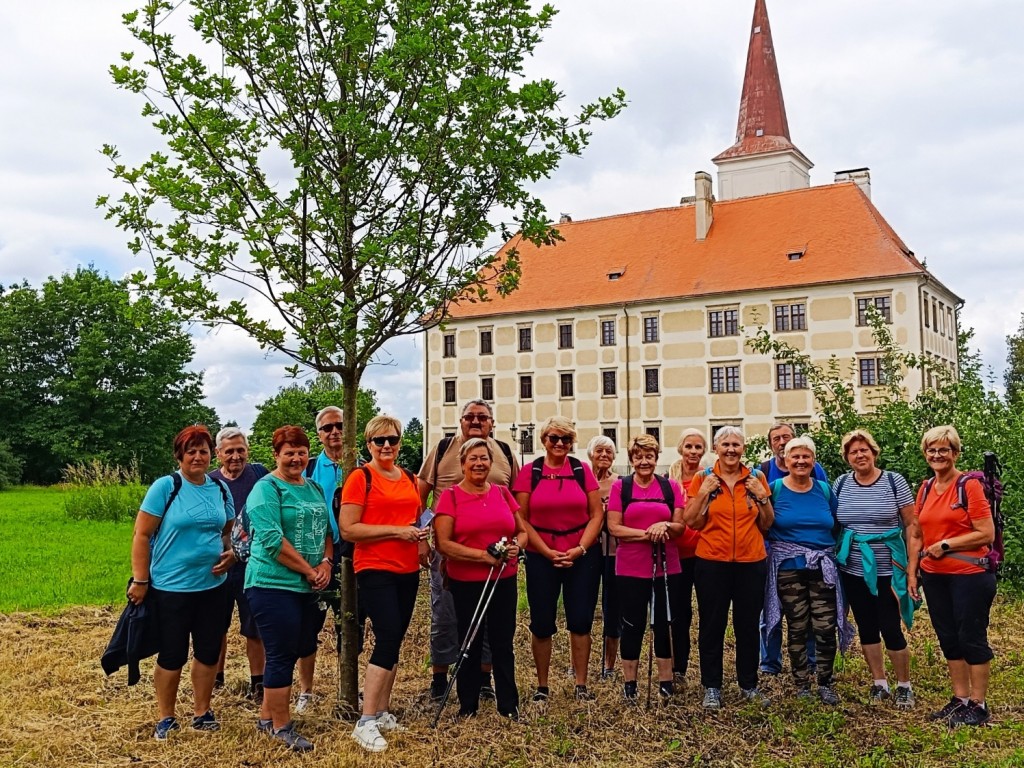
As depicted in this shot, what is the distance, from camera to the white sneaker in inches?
200

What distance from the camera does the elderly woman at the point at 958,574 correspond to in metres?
5.62

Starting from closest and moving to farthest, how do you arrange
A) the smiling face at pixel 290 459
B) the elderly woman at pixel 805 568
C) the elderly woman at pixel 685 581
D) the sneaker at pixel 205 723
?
the smiling face at pixel 290 459, the sneaker at pixel 205 723, the elderly woman at pixel 805 568, the elderly woman at pixel 685 581

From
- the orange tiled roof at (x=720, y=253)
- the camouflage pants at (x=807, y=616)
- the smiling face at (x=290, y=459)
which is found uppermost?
the orange tiled roof at (x=720, y=253)

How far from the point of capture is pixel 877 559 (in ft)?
20.0

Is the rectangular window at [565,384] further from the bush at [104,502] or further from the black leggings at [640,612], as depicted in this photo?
the black leggings at [640,612]

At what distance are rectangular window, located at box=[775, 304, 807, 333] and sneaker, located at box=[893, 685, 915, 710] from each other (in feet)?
109

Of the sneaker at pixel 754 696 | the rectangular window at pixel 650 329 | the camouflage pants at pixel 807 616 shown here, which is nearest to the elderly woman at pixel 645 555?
the sneaker at pixel 754 696

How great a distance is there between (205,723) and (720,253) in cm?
3833

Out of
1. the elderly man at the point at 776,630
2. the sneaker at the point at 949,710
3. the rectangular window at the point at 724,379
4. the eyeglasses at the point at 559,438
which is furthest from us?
the rectangular window at the point at 724,379

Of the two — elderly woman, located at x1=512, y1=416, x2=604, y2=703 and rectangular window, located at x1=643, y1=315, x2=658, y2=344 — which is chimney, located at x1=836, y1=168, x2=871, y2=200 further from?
elderly woman, located at x1=512, y1=416, x2=604, y2=703

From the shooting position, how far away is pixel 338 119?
5402 mm

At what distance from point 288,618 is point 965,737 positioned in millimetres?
3818

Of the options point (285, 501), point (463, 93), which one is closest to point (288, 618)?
point (285, 501)

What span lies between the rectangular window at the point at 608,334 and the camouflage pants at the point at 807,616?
1426 inches
